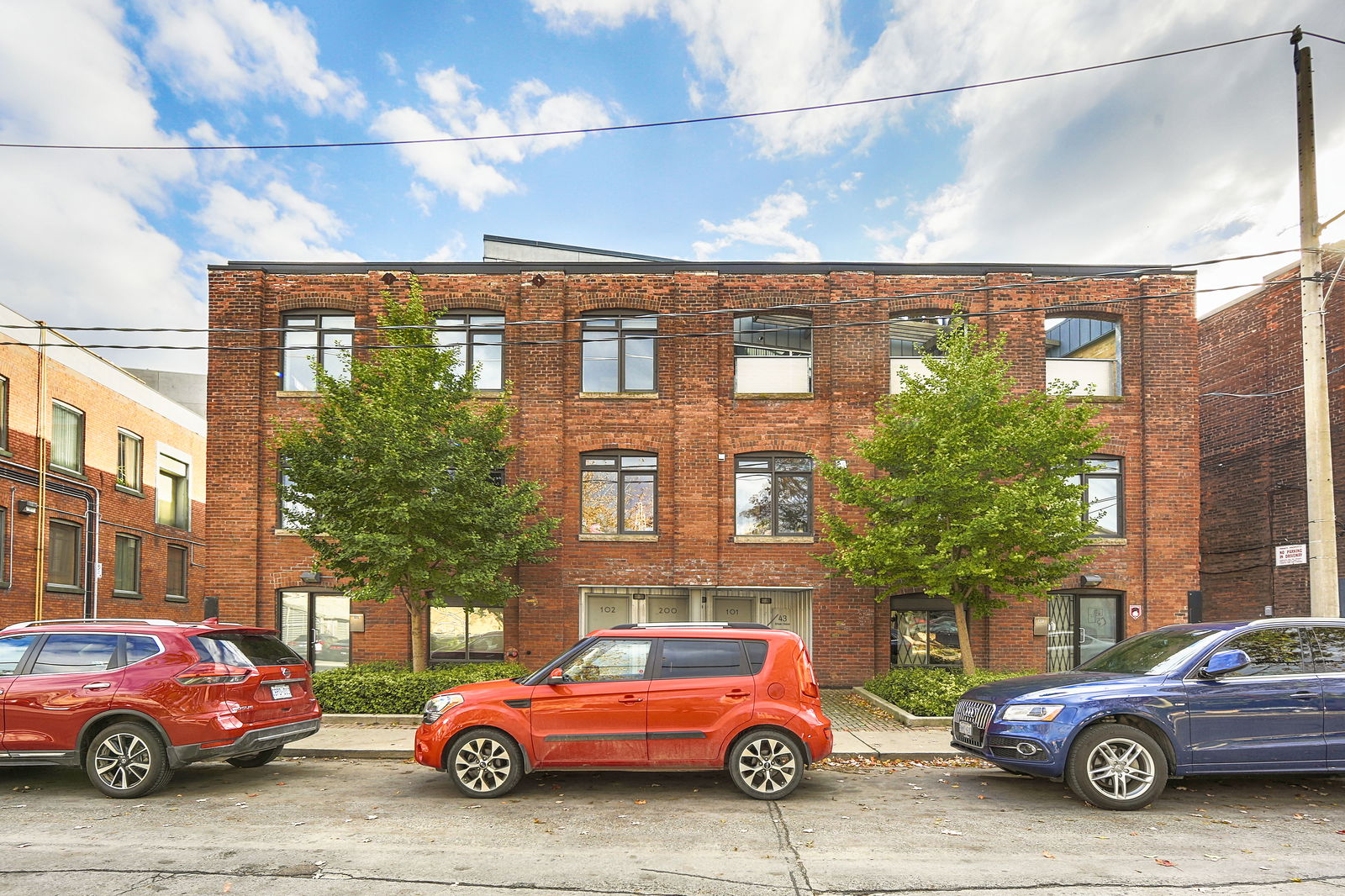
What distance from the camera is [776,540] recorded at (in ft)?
55.7

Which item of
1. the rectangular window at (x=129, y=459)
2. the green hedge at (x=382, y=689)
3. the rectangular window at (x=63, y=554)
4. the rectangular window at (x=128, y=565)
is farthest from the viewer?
the rectangular window at (x=129, y=459)

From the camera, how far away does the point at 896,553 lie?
1371cm

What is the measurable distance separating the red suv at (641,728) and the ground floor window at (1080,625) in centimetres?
1064

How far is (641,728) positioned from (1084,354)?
14.5 meters

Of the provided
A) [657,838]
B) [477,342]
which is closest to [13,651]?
[657,838]

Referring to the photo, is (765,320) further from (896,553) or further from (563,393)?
(896,553)

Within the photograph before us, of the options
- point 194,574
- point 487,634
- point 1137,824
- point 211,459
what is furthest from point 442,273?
point 194,574

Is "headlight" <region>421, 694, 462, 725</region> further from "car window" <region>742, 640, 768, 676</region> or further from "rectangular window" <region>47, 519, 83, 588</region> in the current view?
"rectangular window" <region>47, 519, 83, 588</region>

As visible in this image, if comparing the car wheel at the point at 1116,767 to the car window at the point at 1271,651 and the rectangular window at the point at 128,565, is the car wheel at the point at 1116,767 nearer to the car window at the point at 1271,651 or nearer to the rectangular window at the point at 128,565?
the car window at the point at 1271,651

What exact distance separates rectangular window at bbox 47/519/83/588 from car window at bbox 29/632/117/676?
1465 cm

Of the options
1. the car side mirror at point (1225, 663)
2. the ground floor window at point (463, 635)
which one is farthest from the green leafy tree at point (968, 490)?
the ground floor window at point (463, 635)

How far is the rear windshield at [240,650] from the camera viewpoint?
8586mm

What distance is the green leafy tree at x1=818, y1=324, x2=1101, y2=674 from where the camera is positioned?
42.9 feet

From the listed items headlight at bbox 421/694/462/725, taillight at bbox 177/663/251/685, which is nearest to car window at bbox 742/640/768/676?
headlight at bbox 421/694/462/725
